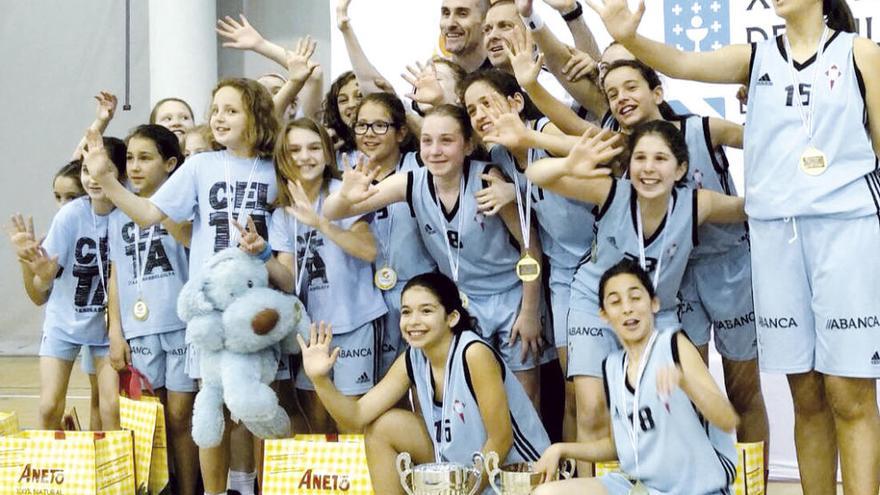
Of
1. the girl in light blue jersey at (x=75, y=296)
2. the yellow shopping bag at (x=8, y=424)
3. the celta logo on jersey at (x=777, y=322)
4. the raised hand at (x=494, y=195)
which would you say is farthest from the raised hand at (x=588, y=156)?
the yellow shopping bag at (x=8, y=424)

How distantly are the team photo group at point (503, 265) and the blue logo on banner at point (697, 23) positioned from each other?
40.3 inches

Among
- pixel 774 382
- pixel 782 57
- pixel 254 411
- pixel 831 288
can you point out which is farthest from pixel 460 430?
pixel 774 382

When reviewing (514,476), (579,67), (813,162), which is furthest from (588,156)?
(514,476)

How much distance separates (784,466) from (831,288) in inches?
72.7

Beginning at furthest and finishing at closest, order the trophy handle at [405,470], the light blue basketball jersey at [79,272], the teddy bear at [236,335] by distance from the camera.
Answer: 1. the light blue basketball jersey at [79,272]
2. the teddy bear at [236,335]
3. the trophy handle at [405,470]

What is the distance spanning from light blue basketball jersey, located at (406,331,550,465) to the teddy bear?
60 centimetres

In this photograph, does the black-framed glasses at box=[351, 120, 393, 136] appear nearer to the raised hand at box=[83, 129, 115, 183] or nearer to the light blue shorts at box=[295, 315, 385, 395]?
the light blue shorts at box=[295, 315, 385, 395]

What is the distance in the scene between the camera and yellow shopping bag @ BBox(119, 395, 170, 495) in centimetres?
409

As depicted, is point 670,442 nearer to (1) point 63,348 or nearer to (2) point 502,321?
(2) point 502,321

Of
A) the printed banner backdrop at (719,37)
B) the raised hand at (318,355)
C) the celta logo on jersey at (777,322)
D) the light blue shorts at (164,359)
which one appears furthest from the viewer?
the printed banner backdrop at (719,37)

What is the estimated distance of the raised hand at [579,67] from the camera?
386 cm

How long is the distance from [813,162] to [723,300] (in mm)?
783

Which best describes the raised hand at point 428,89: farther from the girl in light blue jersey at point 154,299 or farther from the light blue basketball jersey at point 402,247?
the girl in light blue jersey at point 154,299

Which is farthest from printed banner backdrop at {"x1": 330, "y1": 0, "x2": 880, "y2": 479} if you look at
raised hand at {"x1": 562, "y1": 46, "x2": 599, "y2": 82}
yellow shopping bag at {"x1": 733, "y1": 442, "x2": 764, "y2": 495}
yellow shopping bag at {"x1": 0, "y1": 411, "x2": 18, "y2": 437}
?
yellow shopping bag at {"x1": 0, "y1": 411, "x2": 18, "y2": 437}
